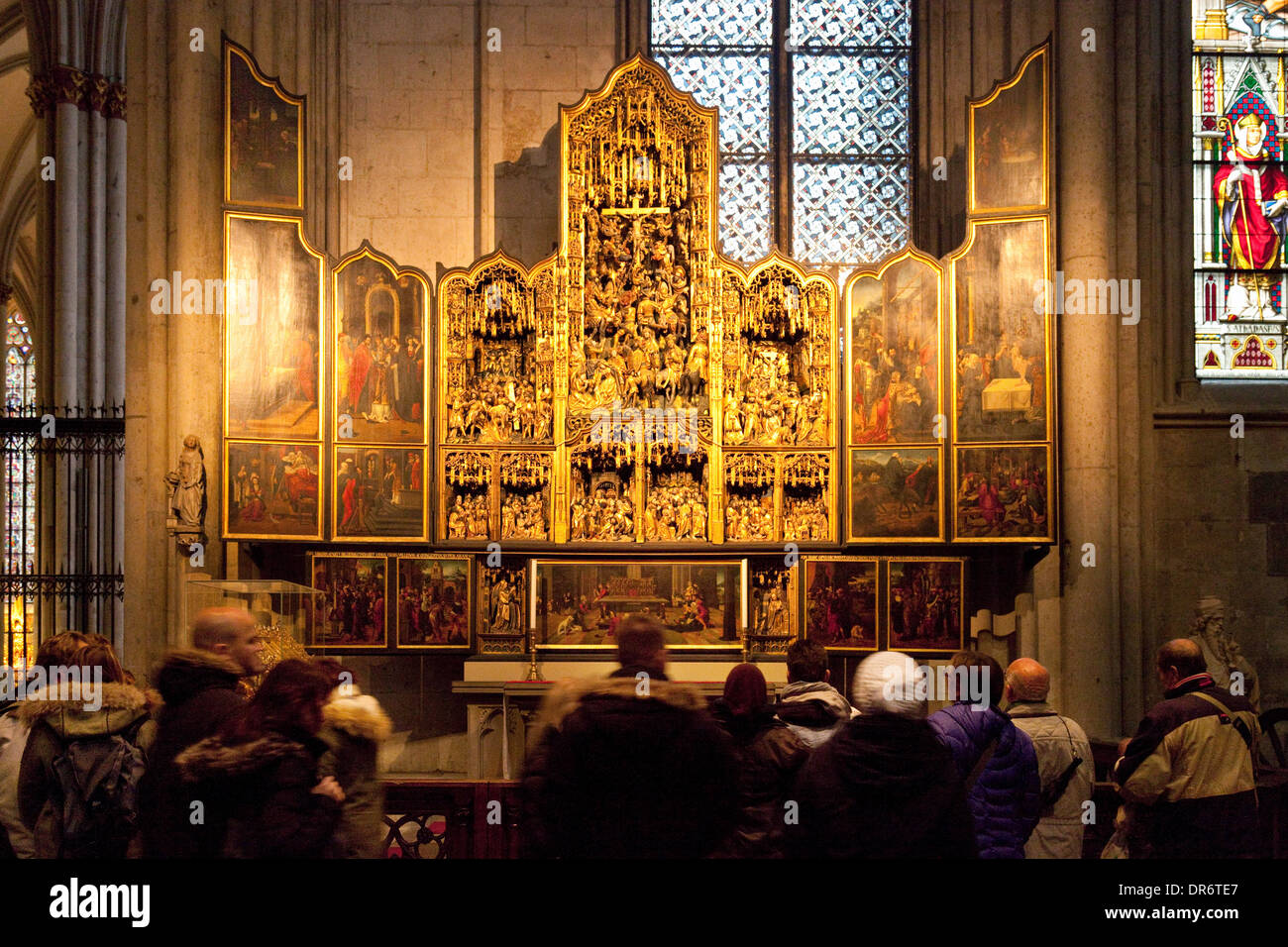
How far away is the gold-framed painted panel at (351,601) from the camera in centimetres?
1284

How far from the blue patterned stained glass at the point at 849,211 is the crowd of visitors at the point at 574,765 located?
10575mm

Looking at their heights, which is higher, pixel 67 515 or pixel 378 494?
pixel 378 494

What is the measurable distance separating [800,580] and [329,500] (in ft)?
15.6

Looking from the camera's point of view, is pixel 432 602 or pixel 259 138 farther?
pixel 432 602

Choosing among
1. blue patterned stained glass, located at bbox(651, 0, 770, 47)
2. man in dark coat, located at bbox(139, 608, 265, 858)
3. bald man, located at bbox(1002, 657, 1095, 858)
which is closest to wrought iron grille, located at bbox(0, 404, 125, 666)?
blue patterned stained glass, located at bbox(651, 0, 770, 47)

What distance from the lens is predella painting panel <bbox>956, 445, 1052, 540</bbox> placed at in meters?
12.4

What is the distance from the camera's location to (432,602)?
42.7 feet

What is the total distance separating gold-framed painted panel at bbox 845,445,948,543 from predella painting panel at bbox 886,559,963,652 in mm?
513

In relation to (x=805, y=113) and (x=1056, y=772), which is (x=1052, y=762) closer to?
(x=1056, y=772)

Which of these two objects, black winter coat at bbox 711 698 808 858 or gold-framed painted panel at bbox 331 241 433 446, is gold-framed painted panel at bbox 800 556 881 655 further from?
black winter coat at bbox 711 698 808 858

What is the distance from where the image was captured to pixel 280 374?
41.3ft

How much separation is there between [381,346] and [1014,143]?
6.61 metres

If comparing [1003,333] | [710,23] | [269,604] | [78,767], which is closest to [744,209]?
[710,23]

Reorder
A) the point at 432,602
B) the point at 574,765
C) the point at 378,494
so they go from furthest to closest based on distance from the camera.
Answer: the point at 432,602 < the point at 378,494 < the point at 574,765
